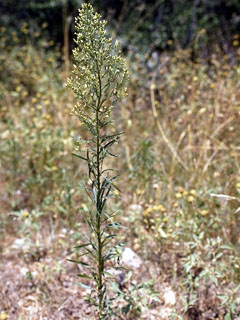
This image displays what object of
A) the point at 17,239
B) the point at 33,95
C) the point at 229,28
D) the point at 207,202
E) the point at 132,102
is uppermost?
the point at 229,28

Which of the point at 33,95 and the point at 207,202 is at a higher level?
the point at 33,95

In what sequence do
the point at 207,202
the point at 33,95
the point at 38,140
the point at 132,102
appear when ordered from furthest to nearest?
the point at 33,95 → the point at 132,102 → the point at 38,140 → the point at 207,202

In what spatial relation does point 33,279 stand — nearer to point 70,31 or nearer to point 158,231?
point 158,231

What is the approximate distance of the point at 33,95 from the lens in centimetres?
458

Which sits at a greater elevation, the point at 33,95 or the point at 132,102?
the point at 33,95

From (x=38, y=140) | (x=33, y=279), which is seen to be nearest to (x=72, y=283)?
(x=33, y=279)

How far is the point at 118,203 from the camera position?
2.58m

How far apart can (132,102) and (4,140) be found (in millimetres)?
1277

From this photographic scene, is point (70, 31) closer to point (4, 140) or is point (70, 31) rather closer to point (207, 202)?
point (4, 140)

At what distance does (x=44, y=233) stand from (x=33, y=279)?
1.34ft

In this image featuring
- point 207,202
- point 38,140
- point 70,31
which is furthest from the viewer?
point 70,31

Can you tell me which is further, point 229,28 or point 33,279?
point 229,28

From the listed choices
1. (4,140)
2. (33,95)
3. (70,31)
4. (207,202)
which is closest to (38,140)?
(4,140)

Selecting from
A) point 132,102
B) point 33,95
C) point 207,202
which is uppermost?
point 33,95
